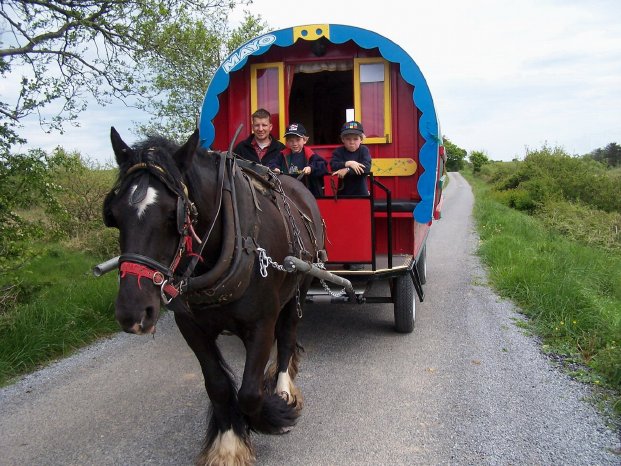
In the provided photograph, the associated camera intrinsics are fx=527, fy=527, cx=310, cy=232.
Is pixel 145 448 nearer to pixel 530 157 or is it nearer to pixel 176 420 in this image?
pixel 176 420

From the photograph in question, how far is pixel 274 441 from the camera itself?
321 cm

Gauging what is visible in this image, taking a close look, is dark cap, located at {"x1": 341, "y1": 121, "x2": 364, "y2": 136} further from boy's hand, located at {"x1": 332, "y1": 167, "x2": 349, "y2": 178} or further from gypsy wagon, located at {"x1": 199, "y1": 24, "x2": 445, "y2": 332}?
gypsy wagon, located at {"x1": 199, "y1": 24, "x2": 445, "y2": 332}

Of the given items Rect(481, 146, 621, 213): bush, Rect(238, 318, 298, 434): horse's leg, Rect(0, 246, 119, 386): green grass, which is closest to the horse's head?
Rect(238, 318, 298, 434): horse's leg

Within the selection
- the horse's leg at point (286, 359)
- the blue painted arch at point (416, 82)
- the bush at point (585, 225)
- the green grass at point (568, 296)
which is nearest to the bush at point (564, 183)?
the bush at point (585, 225)

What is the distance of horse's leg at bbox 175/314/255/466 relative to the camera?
284 centimetres

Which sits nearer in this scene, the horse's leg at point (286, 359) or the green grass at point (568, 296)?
the horse's leg at point (286, 359)

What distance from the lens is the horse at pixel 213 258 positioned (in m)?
2.04

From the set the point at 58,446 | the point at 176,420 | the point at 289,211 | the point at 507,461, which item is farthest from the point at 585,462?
the point at 58,446

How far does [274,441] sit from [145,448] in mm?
762

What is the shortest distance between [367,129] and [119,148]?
3656 mm

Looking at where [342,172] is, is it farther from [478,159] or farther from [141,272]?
[478,159]

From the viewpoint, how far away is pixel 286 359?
3.78m

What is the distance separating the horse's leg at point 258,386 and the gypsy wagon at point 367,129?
1.69 meters

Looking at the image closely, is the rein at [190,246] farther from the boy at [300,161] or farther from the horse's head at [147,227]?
the boy at [300,161]
